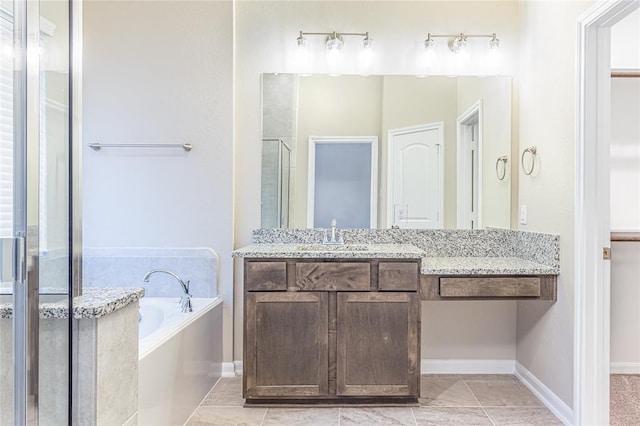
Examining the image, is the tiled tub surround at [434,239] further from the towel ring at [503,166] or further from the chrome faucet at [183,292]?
the chrome faucet at [183,292]

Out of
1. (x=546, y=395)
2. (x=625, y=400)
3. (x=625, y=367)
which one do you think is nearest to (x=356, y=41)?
(x=546, y=395)

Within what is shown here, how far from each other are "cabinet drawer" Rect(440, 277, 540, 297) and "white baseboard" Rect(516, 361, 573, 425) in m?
0.57

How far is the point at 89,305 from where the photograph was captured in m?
0.99

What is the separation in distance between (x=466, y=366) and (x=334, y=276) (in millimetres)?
1310

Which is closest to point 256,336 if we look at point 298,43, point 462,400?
point 462,400

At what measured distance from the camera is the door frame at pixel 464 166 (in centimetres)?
283

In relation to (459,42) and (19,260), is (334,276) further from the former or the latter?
(459,42)

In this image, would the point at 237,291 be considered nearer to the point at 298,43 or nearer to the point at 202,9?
the point at 298,43

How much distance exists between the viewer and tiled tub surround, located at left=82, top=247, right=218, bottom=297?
8.99 ft

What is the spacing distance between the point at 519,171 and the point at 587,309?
1078mm

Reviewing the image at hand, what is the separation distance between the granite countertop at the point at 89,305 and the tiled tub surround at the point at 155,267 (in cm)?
162

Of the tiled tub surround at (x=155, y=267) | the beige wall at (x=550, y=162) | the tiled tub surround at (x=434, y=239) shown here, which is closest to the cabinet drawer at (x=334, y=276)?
the tiled tub surround at (x=434, y=239)

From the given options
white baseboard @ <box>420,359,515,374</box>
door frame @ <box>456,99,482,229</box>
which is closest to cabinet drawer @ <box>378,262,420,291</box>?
door frame @ <box>456,99,482,229</box>

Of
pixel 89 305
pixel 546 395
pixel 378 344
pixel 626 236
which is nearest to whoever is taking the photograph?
pixel 89 305
